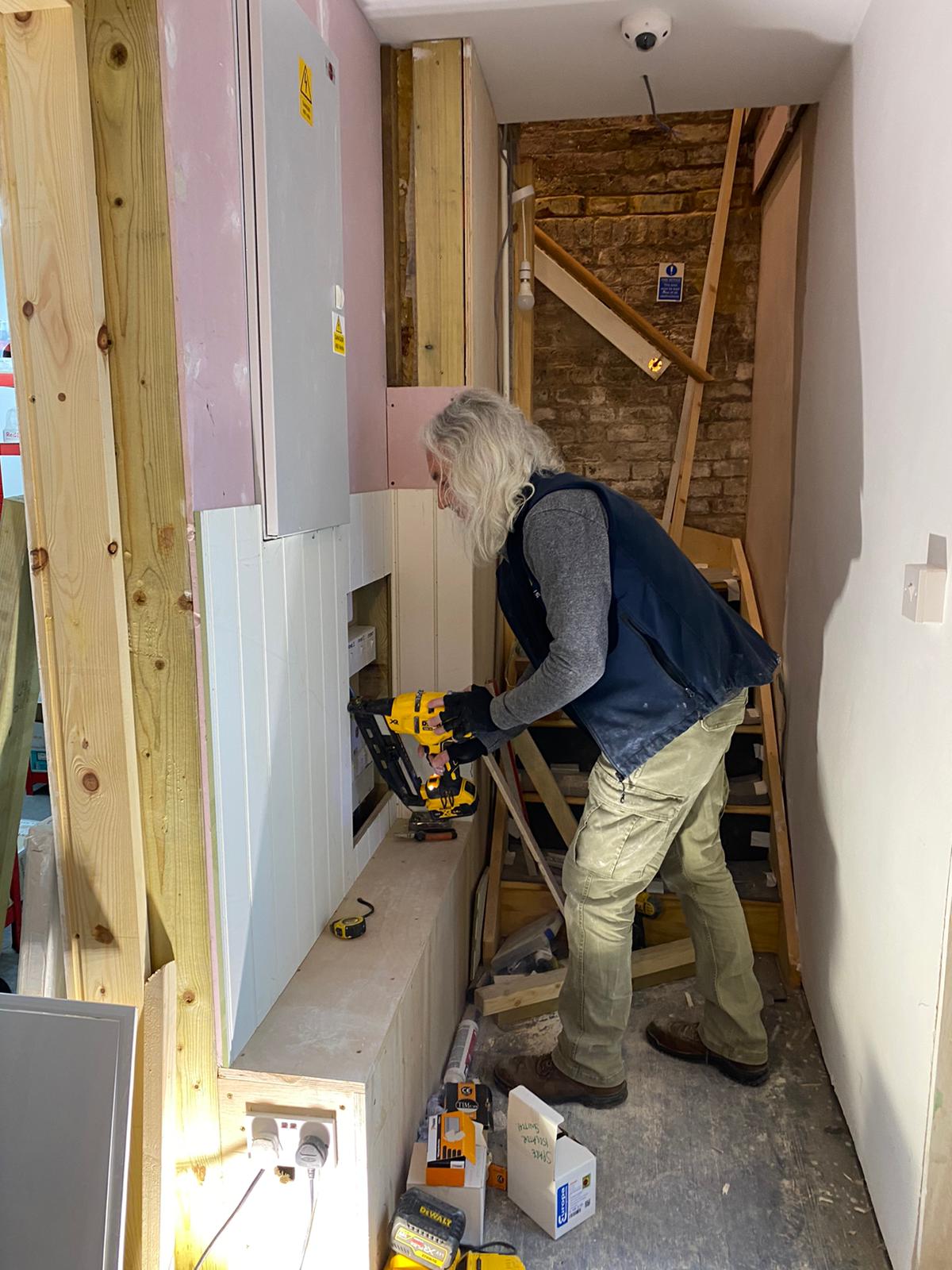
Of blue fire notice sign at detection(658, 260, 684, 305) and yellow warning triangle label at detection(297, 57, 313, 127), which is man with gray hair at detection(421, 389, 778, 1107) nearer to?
yellow warning triangle label at detection(297, 57, 313, 127)

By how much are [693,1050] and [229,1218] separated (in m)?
1.21

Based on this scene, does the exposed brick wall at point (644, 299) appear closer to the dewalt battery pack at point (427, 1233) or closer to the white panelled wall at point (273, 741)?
the white panelled wall at point (273, 741)

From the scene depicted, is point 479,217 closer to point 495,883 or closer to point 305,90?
point 305,90

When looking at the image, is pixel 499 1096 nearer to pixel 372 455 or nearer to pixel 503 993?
pixel 503 993

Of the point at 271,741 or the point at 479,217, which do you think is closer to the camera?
the point at 271,741

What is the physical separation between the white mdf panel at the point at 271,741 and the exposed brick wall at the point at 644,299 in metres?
2.51

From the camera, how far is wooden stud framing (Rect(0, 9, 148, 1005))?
126cm

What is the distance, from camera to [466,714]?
2047 millimetres

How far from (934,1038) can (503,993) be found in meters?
1.21

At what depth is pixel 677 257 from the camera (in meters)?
4.16

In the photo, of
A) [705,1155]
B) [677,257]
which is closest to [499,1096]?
[705,1155]

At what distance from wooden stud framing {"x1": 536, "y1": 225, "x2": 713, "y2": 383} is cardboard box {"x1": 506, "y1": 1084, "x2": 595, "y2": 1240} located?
9.96 feet

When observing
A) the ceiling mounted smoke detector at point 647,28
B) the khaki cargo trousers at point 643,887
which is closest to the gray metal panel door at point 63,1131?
the khaki cargo trousers at point 643,887

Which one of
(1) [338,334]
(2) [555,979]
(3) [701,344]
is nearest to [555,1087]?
(2) [555,979]
